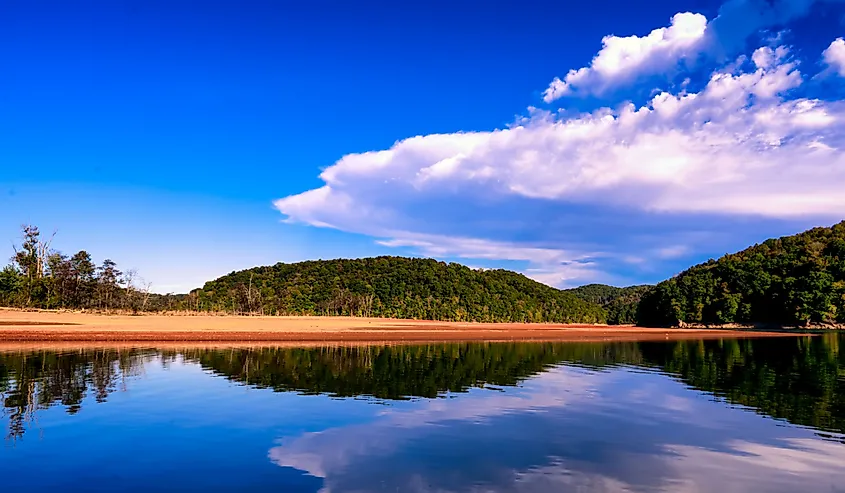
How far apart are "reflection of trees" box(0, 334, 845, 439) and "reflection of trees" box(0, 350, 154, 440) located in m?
0.04

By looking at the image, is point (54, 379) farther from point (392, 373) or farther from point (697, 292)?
point (697, 292)

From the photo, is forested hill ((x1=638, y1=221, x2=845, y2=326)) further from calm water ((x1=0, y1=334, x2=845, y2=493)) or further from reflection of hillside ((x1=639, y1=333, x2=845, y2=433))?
calm water ((x1=0, y1=334, x2=845, y2=493))

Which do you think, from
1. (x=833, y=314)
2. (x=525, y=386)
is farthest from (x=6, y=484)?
(x=833, y=314)

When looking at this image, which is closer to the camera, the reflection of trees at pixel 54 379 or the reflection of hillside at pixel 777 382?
the reflection of trees at pixel 54 379

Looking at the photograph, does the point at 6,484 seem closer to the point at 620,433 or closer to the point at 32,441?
the point at 32,441

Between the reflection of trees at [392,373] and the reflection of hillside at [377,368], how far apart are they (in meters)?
0.06

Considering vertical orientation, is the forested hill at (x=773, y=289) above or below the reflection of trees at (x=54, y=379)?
above

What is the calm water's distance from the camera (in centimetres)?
1326

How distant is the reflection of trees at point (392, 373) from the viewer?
23.3 meters

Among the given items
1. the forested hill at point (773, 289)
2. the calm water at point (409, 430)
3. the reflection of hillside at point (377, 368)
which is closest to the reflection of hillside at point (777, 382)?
the calm water at point (409, 430)

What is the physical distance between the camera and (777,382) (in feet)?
103

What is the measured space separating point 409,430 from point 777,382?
25238 millimetres

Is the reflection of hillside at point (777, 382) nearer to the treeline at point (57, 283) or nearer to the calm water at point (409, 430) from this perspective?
the calm water at point (409, 430)

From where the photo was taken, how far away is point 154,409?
21578mm
